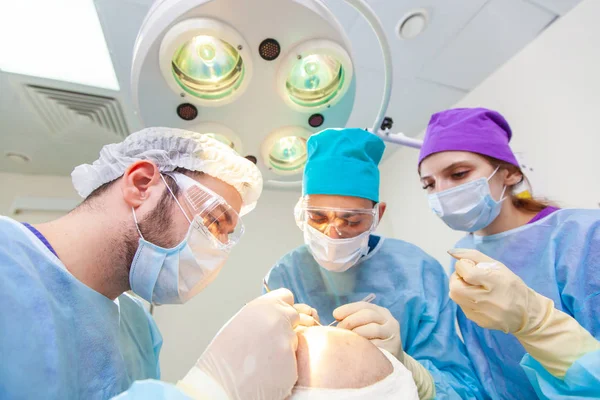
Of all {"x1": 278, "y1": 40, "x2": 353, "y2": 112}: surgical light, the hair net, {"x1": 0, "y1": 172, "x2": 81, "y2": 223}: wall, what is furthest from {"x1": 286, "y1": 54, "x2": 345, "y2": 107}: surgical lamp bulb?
{"x1": 0, "y1": 172, "x2": 81, "y2": 223}: wall

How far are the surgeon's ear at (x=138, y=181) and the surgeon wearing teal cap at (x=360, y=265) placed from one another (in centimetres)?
57

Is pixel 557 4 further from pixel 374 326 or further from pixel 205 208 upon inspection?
pixel 205 208

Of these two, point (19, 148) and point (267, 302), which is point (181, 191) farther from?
point (19, 148)

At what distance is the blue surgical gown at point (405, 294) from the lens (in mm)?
1030

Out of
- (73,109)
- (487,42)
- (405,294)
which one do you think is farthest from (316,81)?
(73,109)

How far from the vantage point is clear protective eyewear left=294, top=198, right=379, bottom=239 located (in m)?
1.16

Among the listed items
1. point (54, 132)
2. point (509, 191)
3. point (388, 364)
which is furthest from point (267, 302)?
point (54, 132)

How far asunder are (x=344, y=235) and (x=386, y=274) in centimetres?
26

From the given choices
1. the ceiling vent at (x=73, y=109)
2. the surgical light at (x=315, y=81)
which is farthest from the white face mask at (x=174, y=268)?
the ceiling vent at (x=73, y=109)

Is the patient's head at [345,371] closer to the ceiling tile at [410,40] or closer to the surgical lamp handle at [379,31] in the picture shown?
the surgical lamp handle at [379,31]

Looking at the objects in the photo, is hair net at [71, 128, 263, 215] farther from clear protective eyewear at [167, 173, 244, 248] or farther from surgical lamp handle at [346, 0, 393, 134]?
surgical lamp handle at [346, 0, 393, 134]

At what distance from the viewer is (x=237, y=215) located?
3.33ft

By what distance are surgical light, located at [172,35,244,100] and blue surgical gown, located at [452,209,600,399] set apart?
115 cm

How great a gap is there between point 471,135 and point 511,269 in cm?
54
